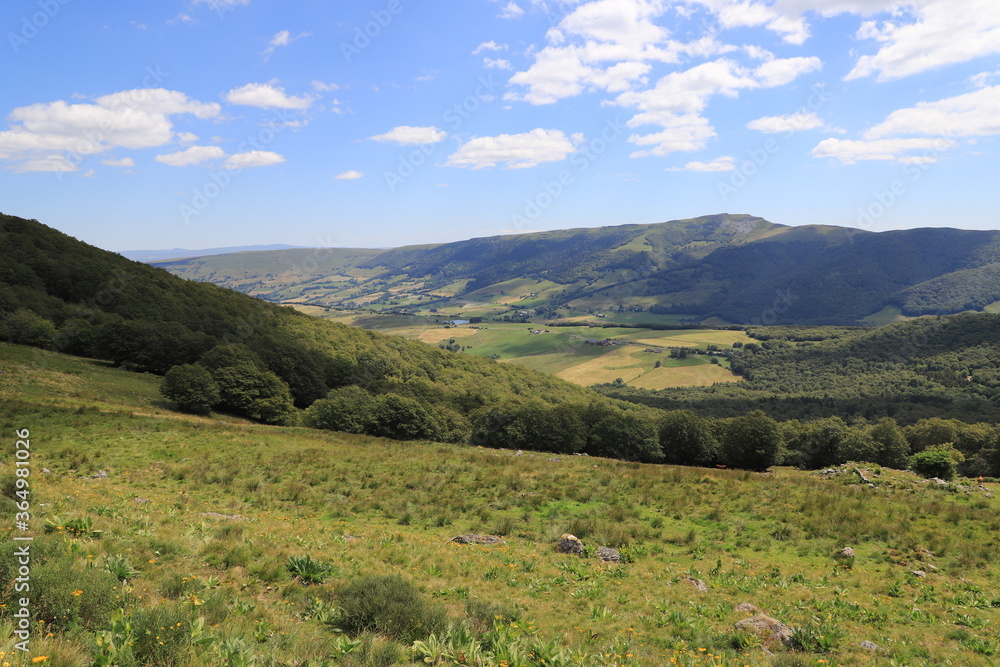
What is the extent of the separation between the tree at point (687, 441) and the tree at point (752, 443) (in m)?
2.16

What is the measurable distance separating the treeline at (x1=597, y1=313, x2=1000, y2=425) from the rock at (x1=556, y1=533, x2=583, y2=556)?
93957 millimetres

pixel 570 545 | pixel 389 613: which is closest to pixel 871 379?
pixel 570 545

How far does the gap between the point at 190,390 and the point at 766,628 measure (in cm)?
3991

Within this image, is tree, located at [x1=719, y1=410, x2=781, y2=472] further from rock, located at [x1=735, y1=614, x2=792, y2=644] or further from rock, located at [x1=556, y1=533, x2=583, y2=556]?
rock, located at [x1=735, y1=614, x2=792, y2=644]

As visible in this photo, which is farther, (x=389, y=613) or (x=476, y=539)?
(x=476, y=539)

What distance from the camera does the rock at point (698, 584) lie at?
38.8ft

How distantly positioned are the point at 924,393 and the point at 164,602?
16329 cm

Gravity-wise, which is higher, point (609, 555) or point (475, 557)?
point (475, 557)

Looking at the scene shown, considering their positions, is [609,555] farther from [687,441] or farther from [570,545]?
[687,441]

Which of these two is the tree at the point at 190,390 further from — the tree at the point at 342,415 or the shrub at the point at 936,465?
the shrub at the point at 936,465

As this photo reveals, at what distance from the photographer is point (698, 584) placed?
39.7 ft

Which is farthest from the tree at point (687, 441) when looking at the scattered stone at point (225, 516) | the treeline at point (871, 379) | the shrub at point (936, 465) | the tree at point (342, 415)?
the treeline at point (871, 379)

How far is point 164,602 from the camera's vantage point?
706 centimetres

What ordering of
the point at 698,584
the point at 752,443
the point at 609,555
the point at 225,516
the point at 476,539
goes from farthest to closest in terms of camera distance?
the point at 752,443 → the point at 476,539 → the point at 609,555 → the point at 225,516 → the point at 698,584
